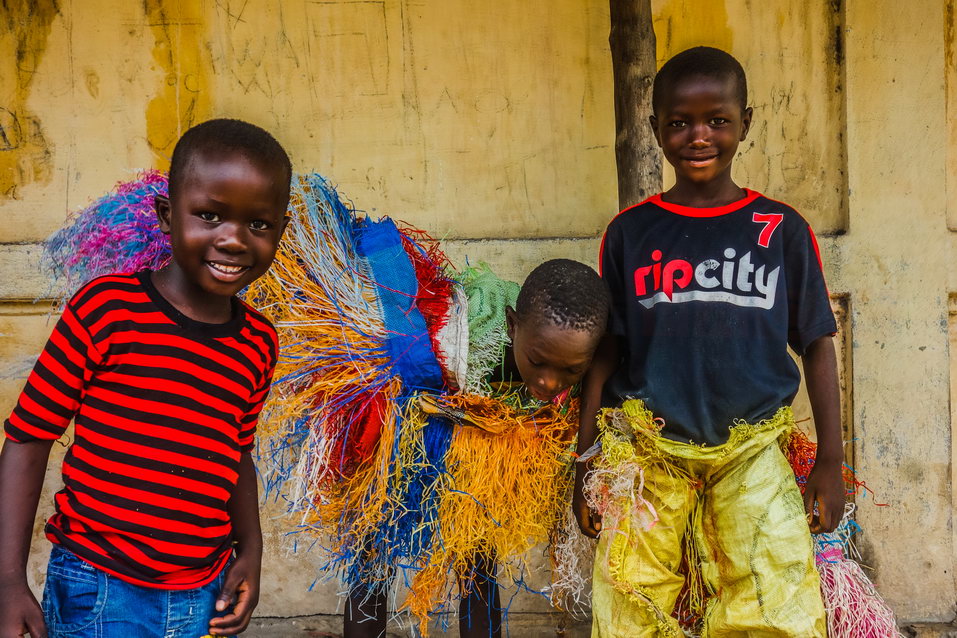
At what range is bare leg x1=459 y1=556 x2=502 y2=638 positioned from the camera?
2.32 meters

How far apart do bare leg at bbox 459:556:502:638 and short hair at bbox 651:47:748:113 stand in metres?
1.46

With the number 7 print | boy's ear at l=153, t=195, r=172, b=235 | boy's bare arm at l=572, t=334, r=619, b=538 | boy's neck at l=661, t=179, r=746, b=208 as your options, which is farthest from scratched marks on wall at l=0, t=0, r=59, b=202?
the number 7 print

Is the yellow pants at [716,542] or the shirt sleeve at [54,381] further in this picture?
the yellow pants at [716,542]

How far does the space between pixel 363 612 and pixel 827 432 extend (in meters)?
1.44

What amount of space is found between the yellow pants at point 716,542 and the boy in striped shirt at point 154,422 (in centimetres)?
99

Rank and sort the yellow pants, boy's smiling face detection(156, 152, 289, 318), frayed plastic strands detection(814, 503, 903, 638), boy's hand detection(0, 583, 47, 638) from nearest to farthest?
boy's hand detection(0, 583, 47, 638) < boy's smiling face detection(156, 152, 289, 318) < the yellow pants < frayed plastic strands detection(814, 503, 903, 638)

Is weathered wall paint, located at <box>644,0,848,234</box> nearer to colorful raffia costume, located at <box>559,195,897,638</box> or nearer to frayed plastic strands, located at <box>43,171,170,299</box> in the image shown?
colorful raffia costume, located at <box>559,195,897,638</box>

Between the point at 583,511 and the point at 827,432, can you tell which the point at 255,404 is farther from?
the point at 827,432

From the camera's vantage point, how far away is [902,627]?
3141 millimetres

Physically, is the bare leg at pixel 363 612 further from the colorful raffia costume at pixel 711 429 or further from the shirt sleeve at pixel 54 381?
the shirt sleeve at pixel 54 381

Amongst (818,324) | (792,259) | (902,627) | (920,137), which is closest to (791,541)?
(818,324)

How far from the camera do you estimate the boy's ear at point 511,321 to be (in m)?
2.11

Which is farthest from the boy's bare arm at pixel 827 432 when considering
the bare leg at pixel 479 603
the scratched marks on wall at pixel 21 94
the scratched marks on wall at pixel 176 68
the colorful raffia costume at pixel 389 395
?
the scratched marks on wall at pixel 21 94

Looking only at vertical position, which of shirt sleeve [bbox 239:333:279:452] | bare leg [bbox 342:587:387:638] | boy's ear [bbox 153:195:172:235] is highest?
boy's ear [bbox 153:195:172:235]
